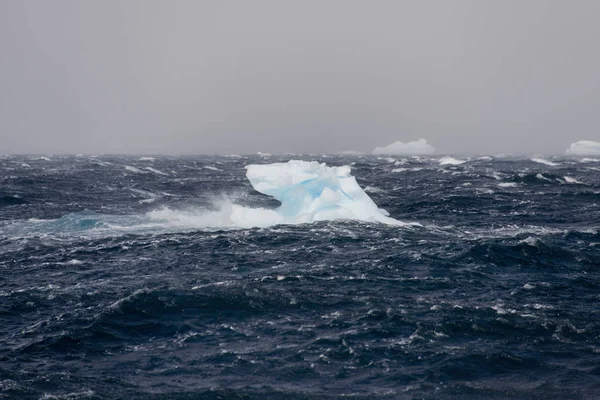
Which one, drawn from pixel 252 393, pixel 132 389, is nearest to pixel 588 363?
pixel 252 393

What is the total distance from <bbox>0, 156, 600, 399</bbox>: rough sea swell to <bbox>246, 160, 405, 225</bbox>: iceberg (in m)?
0.60

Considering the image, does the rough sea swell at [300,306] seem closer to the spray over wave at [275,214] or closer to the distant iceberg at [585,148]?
the spray over wave at [275,214]

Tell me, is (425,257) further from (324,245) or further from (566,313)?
(566,313)

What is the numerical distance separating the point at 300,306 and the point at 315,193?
2088 centimetres

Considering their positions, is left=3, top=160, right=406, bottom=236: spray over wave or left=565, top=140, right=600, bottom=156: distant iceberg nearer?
left=3, top=160, right=406, bottom=236: spray over wave

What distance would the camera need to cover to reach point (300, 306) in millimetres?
23156

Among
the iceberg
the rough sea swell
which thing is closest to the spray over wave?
the iceberg

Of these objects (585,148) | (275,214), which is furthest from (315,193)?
(585,148)

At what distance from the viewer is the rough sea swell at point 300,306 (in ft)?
56.3

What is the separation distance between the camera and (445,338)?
65.7 ft

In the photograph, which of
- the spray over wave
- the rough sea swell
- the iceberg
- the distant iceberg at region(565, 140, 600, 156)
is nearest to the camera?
the rough sea swell

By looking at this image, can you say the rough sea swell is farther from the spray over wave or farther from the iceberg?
the iceberg

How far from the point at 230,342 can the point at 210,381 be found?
2.80 m

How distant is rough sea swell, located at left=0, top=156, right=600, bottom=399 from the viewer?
17.2 metres
